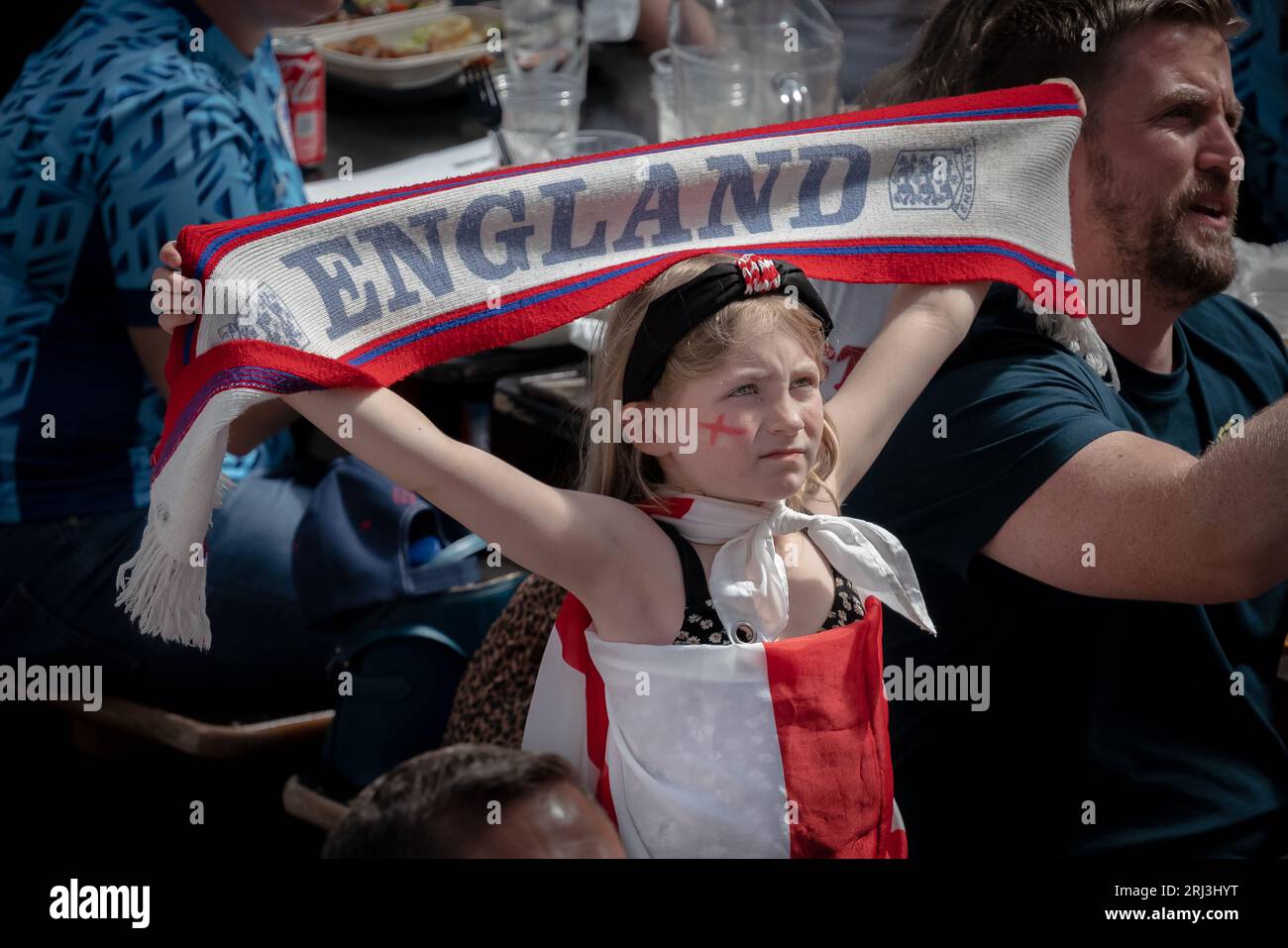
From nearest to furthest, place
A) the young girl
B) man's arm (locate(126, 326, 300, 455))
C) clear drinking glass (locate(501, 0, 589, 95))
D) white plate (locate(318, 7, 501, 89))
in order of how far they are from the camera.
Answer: the young girl, man's arm (locate(126, 326, 300, 455)), clear drinking glass (locate(501, 0, 589, 95)), white plate (locate(318, 7, 501, 89))

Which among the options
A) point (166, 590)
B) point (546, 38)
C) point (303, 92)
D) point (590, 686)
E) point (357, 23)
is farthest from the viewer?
point (357, 23)

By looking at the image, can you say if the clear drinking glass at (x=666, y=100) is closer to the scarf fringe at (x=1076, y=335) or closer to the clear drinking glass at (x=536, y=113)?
the clear drinking glass at (x=536, y=113)

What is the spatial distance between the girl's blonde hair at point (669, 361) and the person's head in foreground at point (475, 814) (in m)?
0.31

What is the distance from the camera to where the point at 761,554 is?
126cm

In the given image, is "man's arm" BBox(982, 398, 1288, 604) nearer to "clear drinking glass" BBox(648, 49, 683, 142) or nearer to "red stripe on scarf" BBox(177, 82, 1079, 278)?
"red stripe on scarf" BBox(177, 82, 1079, 278)

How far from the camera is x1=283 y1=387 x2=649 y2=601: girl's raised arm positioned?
3.76 ft

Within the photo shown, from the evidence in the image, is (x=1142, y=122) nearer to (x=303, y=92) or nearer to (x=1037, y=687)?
(x=1037, y=687)

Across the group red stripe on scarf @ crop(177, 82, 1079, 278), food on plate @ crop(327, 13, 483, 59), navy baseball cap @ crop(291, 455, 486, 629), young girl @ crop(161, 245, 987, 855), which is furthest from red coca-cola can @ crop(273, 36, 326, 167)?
young girl @ crop(161, 245, 987, 855)

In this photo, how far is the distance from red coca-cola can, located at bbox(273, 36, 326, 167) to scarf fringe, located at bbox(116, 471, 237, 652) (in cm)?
187

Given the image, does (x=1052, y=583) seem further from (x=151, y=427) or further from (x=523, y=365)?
(x=151, y=427)

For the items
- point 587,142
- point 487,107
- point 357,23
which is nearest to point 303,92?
point 487,107

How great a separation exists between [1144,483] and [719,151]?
572 mm

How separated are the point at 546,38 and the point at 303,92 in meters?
0.57
